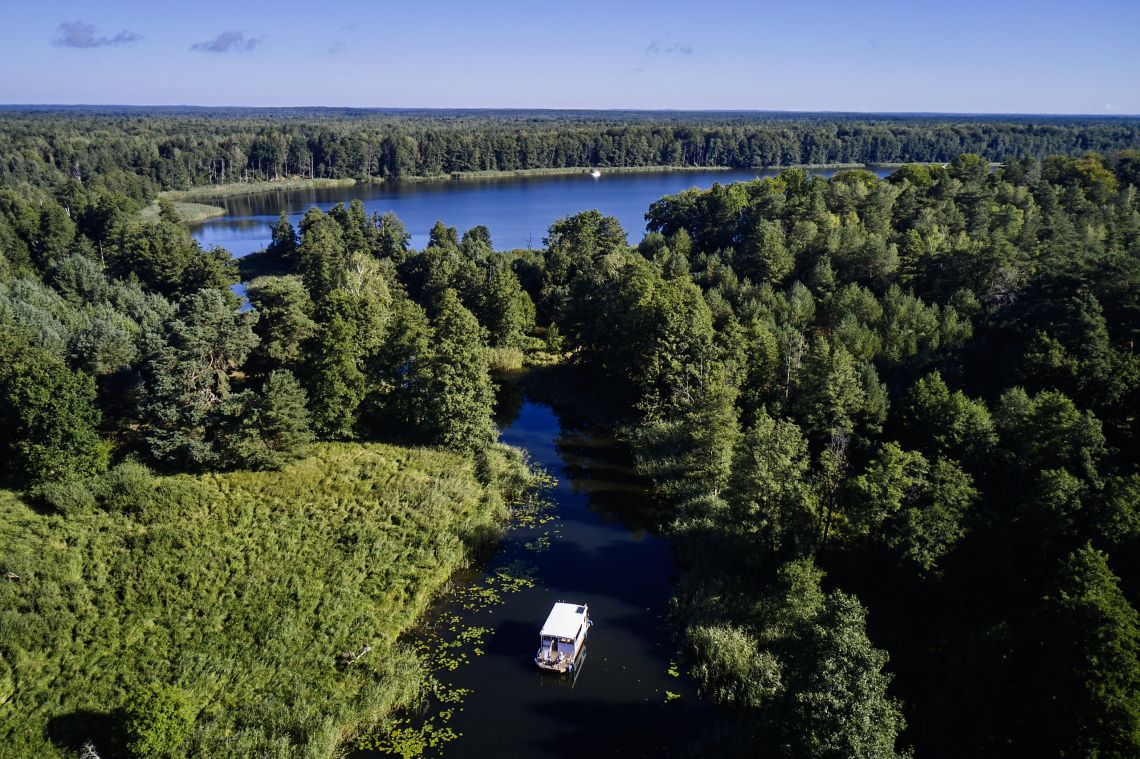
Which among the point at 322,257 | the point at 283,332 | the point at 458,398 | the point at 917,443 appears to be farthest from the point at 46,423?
the point at 917,443

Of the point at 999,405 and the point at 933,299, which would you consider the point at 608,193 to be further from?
the point at 999,405

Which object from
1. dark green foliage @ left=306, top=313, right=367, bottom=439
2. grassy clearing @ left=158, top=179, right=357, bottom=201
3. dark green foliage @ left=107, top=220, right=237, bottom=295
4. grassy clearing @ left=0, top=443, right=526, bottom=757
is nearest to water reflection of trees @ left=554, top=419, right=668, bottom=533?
grassy clearing @ left=0, top=443, right=526, bottom=757

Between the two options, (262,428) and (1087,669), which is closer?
(1087,669)

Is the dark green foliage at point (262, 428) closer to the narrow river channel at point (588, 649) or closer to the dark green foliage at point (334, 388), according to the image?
the dark green foliage at point (334, 388)

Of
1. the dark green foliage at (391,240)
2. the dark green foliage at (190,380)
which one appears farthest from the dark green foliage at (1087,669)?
the dark green foliage at (391,240)

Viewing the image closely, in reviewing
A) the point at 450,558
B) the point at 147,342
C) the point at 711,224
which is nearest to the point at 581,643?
the point at 450,558

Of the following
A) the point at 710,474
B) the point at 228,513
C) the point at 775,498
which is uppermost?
the point at 775,498

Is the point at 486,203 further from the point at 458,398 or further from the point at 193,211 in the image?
the point at 458,398
